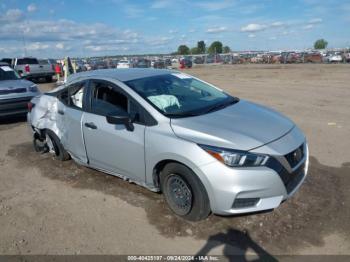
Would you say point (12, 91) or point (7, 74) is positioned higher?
point (7, 74)

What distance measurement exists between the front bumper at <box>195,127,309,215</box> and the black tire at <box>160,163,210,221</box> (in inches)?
4.8

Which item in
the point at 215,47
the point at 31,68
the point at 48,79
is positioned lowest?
the point at 48,79

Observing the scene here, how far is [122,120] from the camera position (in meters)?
3.99

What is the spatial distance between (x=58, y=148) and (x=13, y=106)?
4.45 m

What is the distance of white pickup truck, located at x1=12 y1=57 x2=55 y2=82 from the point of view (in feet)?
75.9

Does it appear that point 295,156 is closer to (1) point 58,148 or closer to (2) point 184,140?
(2) point 184,140

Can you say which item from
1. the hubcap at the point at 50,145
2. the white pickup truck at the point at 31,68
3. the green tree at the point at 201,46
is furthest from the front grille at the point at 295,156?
the green tree at the point at 201,46

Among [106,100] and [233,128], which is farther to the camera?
[106,100]

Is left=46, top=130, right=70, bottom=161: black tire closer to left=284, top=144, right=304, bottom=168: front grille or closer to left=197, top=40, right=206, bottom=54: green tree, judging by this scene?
left=284, top=144, right=304, bottom=168: front grille

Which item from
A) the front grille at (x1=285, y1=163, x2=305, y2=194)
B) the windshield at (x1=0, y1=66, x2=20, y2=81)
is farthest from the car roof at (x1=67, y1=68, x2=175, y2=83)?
the windshield at (x1=0, y1=66, x2=20, y2=81)

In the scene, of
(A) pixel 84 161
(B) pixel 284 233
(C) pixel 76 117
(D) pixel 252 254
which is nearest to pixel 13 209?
(A) pixel 84 161

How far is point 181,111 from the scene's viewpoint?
13.6 feet

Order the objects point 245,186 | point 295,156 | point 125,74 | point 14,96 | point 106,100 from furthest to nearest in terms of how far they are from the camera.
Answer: point 14,96, point 125,74, point 106,100, point 295,156, point 245,186

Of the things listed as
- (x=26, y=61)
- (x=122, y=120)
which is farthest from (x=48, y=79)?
(x=122, y=120)
